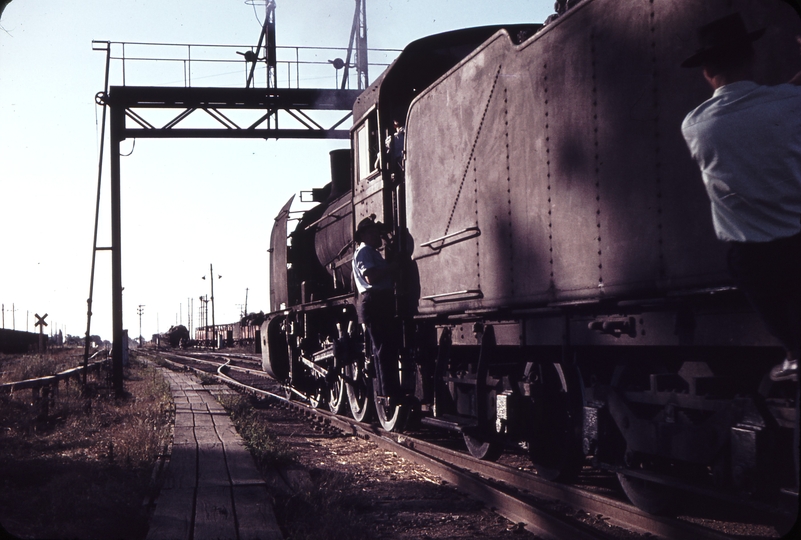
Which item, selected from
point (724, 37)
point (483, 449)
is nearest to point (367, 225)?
point (483, 449)

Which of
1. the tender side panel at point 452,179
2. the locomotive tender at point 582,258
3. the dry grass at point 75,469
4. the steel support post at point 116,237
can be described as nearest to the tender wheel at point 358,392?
the locomotive tender at point 582,258

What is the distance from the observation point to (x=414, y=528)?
5.11 meters

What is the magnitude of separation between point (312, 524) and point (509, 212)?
264 cm

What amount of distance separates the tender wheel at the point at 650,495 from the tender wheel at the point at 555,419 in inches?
26.8

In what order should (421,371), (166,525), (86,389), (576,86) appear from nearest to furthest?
(166,525) → (576,86) → (421,371) → (86,389)

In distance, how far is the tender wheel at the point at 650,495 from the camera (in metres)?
4.71

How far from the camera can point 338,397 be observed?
39.4 feet

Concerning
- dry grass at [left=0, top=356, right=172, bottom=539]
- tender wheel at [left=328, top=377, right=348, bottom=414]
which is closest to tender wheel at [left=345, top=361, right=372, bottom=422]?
tender wheel at [left=328, top=377, right=348, bottom=414]

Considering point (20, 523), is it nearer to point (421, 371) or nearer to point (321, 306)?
point (421, 371)

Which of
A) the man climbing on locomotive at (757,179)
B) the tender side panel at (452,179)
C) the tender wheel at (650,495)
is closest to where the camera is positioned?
the man climbing on locomotive at (757,179)

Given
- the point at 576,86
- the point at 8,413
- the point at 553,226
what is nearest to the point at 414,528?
the point at 553,226

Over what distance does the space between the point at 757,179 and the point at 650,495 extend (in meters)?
2.48

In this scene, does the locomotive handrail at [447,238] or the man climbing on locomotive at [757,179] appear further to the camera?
the locomotive handrail at [447,238]

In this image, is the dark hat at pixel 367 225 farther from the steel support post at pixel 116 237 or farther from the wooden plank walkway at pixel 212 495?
the steel support post at pixel 116 237
